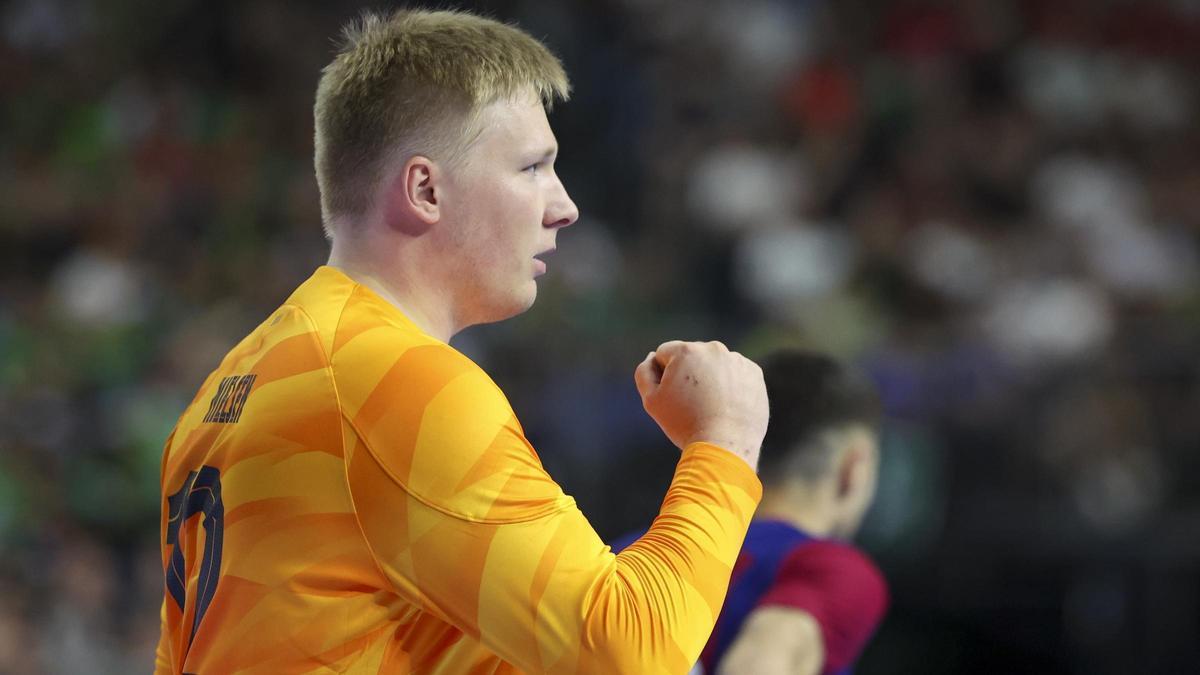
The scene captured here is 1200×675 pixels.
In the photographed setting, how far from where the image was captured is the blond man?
1886mm

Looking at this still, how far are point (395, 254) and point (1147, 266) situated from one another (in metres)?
8.09

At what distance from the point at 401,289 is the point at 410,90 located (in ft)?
0.97

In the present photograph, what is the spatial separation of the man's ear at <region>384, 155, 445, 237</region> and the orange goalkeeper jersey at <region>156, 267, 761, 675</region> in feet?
0.50

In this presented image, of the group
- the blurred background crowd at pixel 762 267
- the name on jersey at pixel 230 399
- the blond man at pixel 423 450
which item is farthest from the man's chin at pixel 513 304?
the blurred background crowd at pixel 762 267

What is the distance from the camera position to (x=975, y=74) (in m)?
10.4

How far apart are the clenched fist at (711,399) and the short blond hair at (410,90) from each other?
0.46 m

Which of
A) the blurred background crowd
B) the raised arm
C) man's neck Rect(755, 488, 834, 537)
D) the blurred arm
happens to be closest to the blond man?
the raised arm

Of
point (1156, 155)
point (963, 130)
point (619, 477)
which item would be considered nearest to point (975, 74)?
point (963, 130)

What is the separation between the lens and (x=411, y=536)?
1907 mm

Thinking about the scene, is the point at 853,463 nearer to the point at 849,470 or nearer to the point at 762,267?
the point at 849,470

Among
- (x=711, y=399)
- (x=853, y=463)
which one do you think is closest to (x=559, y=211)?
(x=711, y=399)

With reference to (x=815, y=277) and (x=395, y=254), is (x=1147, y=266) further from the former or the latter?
(x=395, y=254)

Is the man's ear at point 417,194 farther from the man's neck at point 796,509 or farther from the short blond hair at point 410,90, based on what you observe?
the man's neck at point 796,509

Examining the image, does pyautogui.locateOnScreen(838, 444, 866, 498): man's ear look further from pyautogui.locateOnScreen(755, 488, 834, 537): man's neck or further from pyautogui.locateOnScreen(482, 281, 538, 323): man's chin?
pyautogui.locateOnScreen(482, 281, 538, 323): man's chin
